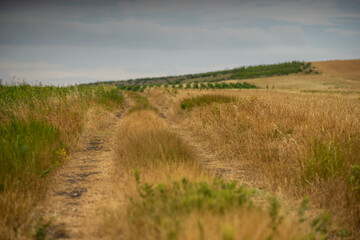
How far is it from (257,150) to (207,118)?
3.68 metres

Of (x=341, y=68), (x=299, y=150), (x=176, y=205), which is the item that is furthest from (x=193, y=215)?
(x=341, y=68)

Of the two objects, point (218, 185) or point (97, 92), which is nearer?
point (218, 185)

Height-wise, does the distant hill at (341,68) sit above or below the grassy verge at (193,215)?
above

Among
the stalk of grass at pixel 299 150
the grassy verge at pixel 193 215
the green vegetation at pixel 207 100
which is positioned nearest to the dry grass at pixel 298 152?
the stalk of grass at pixel 299 150

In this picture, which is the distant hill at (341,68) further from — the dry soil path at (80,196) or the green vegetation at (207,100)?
the dry soil path at (80,196)

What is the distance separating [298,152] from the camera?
4.46m

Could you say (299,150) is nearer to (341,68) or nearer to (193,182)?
(193,182)

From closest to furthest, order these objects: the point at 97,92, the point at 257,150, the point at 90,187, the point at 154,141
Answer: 1. the point at 90,187
2. the point at 154,141
3. the point at 257,150
4. the point at 97,92

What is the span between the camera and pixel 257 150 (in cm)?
557

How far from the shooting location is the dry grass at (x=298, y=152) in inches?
137

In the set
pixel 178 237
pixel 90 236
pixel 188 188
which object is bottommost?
pixel 90 236

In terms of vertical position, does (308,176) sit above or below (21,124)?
below

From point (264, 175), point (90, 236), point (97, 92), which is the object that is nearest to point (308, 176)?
point (264, 175)

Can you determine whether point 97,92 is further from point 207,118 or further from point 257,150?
point 257,150
